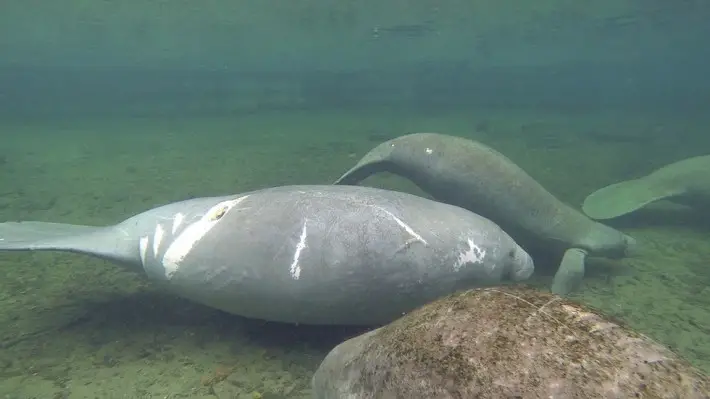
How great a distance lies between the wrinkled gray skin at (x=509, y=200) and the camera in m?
5.64

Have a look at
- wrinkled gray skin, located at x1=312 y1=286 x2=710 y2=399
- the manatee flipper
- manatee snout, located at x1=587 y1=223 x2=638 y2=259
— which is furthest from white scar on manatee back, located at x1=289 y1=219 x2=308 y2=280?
manatee snout, located at x1=587 y1=223 x2=638 y2=259

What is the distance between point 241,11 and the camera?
3612 cm

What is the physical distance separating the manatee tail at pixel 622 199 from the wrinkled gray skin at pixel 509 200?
1230 millimetres

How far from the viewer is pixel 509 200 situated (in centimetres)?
566

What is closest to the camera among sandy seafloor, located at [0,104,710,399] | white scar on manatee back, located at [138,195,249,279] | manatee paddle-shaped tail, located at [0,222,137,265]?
sandy seafloor, located at [0,104,710,399]

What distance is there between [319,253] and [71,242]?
2184mm

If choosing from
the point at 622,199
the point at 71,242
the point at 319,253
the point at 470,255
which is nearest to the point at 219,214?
the point at 319,253

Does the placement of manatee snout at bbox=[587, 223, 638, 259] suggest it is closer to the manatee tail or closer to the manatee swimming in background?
the manatee tail

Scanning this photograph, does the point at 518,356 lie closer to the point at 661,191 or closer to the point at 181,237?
the point at 181,237

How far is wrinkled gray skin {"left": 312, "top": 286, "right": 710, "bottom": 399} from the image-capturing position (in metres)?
1.65

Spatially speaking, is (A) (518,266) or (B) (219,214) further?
(A) (518,266)

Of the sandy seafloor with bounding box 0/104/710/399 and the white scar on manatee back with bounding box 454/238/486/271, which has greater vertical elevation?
the white scar on manatee back with bounding box 454/238/486/271

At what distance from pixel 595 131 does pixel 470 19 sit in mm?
21391

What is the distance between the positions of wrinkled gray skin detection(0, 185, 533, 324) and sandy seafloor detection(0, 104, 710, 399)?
0.44 m
